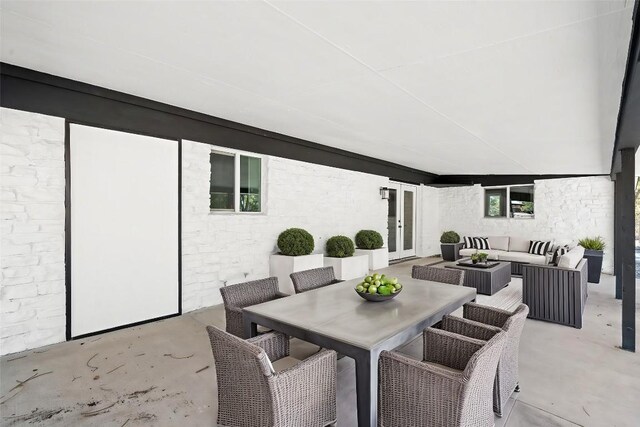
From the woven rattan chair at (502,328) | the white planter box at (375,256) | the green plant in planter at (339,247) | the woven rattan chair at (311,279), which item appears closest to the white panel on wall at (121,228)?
the woven rattan chair at (311,279)

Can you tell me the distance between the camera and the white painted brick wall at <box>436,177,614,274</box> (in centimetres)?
764

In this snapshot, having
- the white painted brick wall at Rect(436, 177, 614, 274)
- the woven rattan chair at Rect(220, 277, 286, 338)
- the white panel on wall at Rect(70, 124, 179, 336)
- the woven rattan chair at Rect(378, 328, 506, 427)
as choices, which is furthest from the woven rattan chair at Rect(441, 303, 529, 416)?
the white painted brick wall at Rect(436, 177, 614, 274)

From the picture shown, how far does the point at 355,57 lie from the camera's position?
99.4 inches

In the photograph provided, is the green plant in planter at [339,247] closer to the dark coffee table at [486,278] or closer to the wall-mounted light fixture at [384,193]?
the dark coffee table at [486,278]

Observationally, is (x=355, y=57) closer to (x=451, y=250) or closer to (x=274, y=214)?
(x=274, y=214)

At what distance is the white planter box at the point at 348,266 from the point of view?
5.87 meters

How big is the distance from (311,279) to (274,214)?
2.37 m

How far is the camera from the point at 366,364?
168 centimetres

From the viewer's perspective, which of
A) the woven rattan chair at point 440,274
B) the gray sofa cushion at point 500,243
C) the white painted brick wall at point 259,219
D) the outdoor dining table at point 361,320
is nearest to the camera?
the outdoor dining table at point 361,320

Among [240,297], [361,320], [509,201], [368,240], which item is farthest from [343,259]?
[509,201]

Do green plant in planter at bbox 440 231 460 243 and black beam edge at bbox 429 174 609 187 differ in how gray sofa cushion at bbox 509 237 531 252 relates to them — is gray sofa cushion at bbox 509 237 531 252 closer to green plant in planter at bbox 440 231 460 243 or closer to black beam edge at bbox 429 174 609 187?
green plant in planter at bbox 440 231 460 243

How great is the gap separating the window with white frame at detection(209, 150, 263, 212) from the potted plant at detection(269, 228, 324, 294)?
683 mm

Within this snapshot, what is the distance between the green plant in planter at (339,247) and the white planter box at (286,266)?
2.52 feet

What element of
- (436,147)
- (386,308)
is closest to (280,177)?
(436,147)
